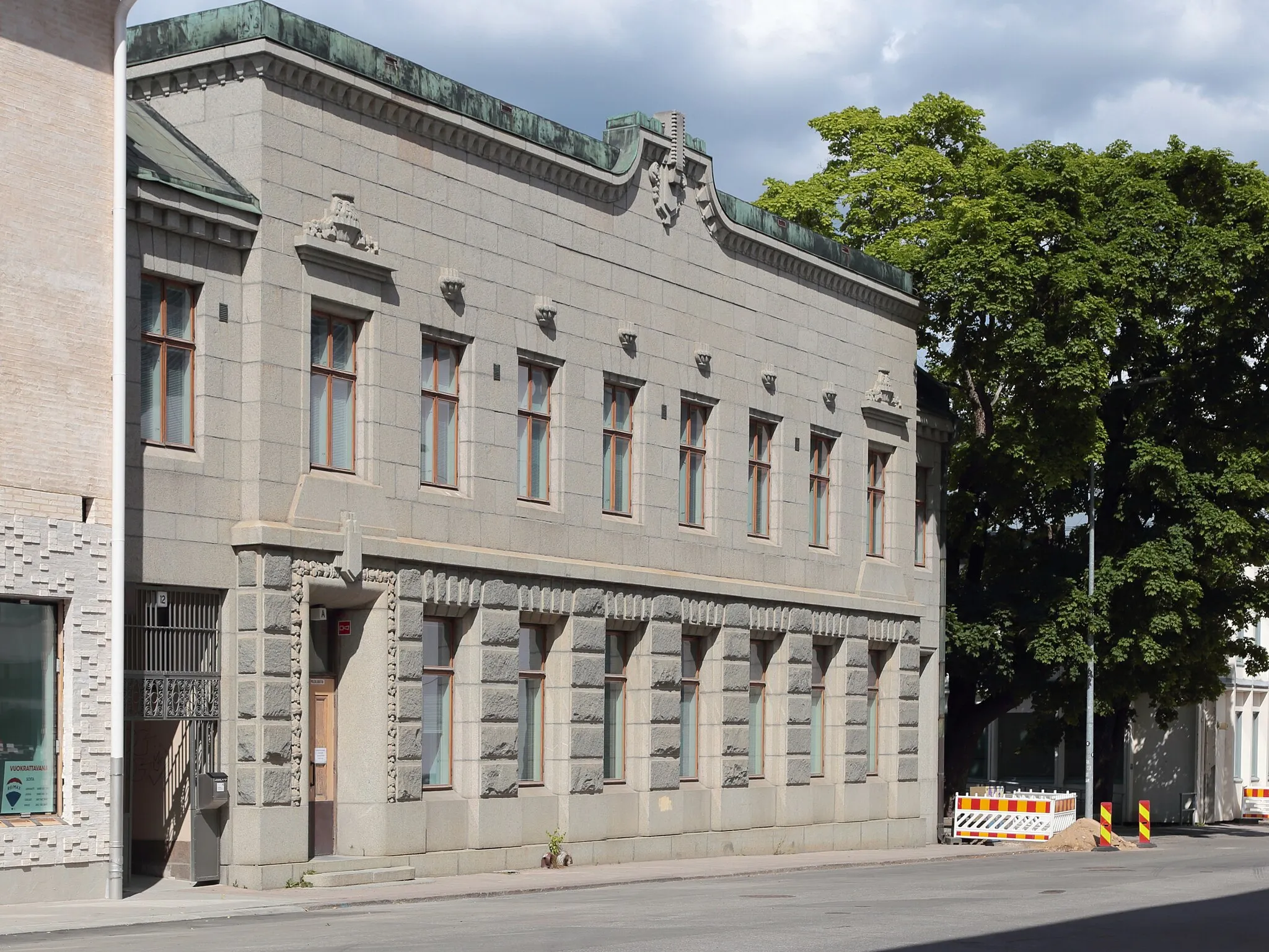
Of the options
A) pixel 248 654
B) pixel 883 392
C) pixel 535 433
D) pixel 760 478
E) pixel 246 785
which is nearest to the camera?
pixel 246 785

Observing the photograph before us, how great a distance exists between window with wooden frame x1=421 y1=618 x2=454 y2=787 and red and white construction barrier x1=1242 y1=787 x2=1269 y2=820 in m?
39.1

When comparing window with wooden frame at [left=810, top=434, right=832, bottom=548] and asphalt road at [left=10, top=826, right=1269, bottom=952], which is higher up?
window with wooden frame at [left=810, top=434, right=832, bottom=548]

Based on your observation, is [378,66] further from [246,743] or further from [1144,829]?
[1144,829]

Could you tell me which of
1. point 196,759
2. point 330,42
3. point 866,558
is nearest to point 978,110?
point 866,558

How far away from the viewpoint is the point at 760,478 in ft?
115

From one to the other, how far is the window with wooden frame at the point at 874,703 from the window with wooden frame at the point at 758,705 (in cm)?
431

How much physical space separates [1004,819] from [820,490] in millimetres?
9003

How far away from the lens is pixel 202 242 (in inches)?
918

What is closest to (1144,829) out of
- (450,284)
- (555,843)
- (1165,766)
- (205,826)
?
(1165,766)

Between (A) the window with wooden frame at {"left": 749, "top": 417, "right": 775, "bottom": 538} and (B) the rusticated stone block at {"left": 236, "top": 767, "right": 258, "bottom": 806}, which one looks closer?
(B) the rusticated stone block at {"left": 236, "top": 767, "right": 258, "bottom": 806}

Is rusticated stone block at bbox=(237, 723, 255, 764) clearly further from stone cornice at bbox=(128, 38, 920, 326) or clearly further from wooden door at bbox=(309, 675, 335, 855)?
stone cornice at bbox=(128, 38, 920, 326)

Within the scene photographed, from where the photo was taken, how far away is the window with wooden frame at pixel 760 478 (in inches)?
1366

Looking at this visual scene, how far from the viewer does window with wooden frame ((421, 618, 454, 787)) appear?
2650 cm

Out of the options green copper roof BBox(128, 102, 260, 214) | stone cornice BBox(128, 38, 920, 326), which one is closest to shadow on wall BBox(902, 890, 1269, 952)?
green copper roof BBox(128, 102, 260, 214)
